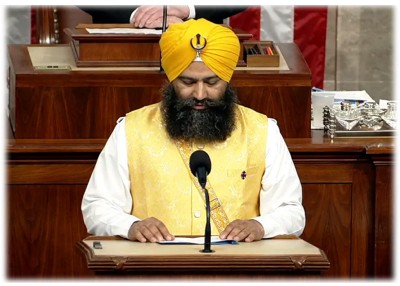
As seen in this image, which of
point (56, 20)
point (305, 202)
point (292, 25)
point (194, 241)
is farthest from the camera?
point (292, 25)

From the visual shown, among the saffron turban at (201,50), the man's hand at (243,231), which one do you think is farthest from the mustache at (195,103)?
the man's hand at (243,231)

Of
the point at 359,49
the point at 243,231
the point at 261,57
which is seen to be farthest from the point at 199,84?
the point at 359,49

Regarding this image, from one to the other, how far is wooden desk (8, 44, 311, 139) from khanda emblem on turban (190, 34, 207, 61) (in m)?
1.02

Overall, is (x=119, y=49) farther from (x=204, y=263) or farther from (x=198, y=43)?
(x=204, y=263)

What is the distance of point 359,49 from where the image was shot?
10.1 meters

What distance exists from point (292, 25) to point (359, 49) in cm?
69

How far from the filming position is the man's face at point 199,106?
241 inches

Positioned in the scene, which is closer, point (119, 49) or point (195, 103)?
point (195, 103)

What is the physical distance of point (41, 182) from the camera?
692 centimetres

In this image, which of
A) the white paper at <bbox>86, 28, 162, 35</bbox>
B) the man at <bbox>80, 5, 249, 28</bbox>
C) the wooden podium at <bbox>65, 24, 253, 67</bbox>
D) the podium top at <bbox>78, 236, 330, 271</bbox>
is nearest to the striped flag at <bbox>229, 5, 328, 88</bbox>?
the man at <bbox>80, 5, 249, 28</bbox>

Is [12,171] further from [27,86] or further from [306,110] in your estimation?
[306,110]

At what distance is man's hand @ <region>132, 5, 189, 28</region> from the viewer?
766 cm

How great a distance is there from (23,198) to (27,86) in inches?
22.1

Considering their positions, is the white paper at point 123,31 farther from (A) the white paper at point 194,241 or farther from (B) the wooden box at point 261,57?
(A) the white paper at point 194,241
